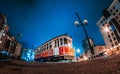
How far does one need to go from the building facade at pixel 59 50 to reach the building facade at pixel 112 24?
30122 millimetres

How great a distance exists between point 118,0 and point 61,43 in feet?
123

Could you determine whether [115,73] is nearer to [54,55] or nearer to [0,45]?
[54,55]

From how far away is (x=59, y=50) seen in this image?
2539 cm

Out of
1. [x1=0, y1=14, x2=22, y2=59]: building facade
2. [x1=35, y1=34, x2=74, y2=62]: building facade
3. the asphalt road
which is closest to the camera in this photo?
the asphalt road

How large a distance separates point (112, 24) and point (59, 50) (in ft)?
125

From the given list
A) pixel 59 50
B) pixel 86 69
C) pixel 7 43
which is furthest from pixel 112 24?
pixel 86 69

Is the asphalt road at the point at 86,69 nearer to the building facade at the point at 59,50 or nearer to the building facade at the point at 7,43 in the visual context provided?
the building facade at the point at 59,50

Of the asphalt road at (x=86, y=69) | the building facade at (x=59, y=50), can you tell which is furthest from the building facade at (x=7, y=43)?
the asphalt road at (x=86, y=69)

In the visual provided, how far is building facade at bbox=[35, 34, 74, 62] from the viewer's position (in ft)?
82.2

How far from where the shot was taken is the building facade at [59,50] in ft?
82.2

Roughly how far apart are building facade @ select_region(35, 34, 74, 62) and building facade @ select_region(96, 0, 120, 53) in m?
30.1

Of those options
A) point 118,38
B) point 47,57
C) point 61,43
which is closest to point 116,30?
point 118,38

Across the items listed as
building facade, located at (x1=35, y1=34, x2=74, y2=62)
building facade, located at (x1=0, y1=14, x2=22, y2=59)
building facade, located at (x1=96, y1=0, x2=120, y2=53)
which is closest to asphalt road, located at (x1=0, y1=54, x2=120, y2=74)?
building facade, located at (x1=35, y1=34, x2=74, y2=62)

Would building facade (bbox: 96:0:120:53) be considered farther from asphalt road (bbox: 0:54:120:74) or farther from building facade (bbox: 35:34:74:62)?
asphalt road (bbox: 0:54:120:74)
